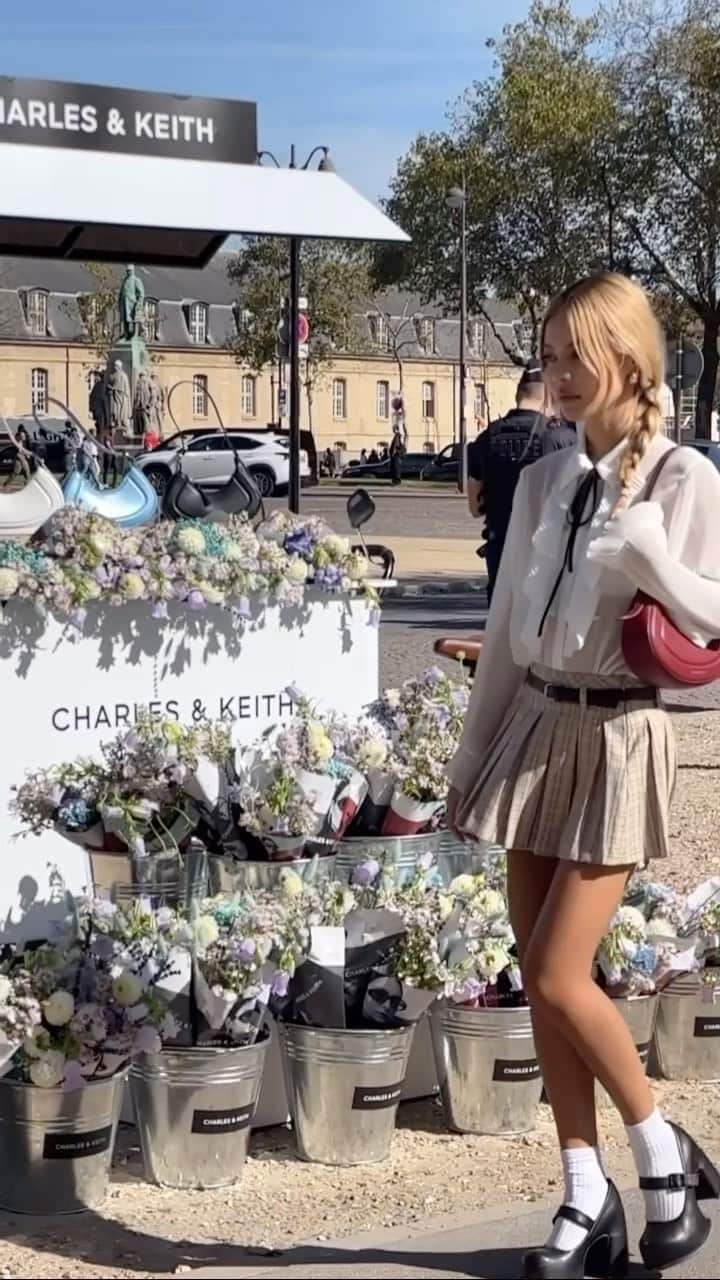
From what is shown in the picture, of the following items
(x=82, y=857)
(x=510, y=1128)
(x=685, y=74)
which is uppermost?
(x=685, y=74)

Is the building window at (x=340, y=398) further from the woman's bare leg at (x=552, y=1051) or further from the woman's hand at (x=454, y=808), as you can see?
the woman's bare leg at (x=552, y=1051)

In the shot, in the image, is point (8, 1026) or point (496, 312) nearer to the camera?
point (8, 1026)

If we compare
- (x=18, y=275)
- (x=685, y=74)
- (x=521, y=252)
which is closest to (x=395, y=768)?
(x=685, y=74)

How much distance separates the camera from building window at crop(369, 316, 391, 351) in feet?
320

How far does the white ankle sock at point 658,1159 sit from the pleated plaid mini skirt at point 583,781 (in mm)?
506

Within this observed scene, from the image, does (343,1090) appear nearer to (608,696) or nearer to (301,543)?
(608,696)

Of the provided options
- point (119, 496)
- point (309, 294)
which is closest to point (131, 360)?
point (119, 496)

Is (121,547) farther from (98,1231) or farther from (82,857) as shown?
(98,1231)

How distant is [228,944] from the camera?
422 centimetres

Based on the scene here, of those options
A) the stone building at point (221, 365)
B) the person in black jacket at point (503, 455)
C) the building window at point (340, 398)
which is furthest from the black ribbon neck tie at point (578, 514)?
the building window at point (340, 398)

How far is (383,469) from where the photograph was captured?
5697 centimetres

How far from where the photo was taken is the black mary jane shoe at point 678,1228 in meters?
3.59

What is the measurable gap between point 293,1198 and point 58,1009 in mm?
671

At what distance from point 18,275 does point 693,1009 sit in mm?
93182
